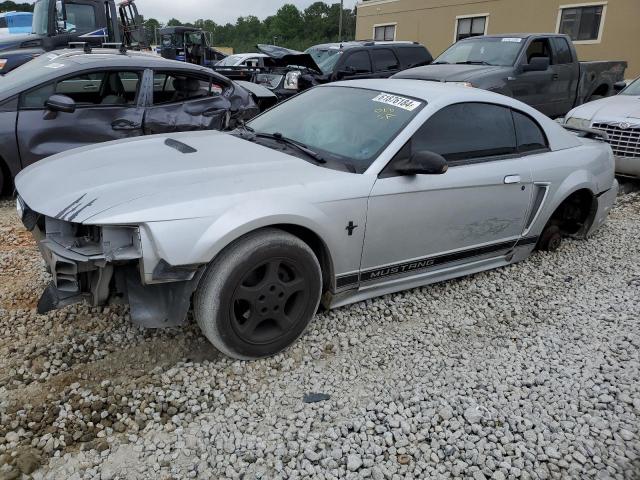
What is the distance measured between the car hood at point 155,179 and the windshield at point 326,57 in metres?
7.46

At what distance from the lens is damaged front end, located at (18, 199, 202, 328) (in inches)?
97.7

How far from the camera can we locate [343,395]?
8.79 feet

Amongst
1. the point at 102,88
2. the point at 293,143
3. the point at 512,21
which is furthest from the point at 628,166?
the point at 512,21

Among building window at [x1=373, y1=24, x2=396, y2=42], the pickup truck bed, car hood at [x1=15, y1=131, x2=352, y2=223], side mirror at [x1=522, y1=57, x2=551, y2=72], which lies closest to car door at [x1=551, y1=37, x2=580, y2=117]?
the pickup truck bed

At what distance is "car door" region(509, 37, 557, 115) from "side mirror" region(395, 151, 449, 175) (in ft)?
18.6

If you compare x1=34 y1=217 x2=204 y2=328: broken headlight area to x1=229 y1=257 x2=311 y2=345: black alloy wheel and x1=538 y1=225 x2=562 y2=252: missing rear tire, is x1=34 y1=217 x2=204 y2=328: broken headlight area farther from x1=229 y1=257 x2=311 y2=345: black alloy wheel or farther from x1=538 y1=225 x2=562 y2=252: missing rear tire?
x1=538 y1=225 x2=562 y2=252: missing rear tire

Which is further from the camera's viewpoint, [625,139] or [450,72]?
[450,72]

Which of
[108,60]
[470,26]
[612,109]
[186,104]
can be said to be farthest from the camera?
A: [470,26]

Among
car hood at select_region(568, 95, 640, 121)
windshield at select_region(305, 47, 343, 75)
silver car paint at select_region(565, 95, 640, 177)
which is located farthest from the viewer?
windshield at select_region(305, 47, 343, 75)

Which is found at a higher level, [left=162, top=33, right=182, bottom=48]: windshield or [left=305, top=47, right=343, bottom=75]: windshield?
[left=162, top=33, right=182, bottom=48]: windshield

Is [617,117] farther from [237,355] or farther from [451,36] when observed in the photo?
[451,36]

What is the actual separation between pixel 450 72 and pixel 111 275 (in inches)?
264

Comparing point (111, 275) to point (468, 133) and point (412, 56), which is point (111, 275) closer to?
point (468, 133)

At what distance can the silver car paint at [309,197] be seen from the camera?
2.52 m
